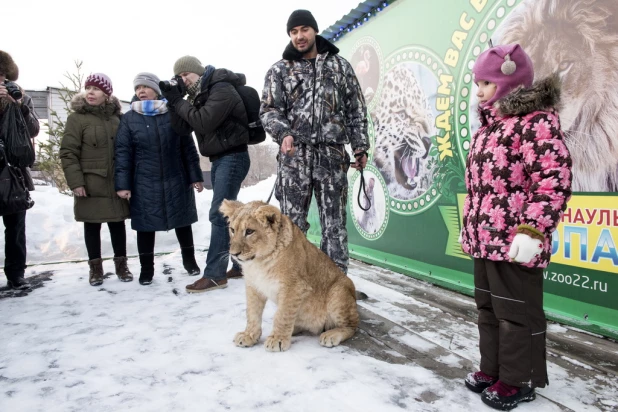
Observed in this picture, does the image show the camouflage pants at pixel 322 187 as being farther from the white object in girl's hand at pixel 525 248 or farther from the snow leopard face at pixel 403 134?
the white object in girl's hand at pixel 525 248

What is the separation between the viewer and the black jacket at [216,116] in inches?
144

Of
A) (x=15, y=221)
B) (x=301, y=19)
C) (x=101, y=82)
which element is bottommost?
(x=15, y=221)

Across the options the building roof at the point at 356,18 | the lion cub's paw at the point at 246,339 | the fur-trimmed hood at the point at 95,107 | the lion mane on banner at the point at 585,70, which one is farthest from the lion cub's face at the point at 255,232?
the building roof at the point at 356,18

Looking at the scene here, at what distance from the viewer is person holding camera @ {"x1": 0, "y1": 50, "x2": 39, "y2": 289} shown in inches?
152

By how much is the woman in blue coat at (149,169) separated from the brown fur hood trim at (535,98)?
3456mm

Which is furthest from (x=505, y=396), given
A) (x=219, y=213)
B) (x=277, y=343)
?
(x=219, y=213)

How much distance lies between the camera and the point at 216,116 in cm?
366

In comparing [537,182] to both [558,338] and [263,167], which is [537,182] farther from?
Result: [263,167]

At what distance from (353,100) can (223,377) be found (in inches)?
102

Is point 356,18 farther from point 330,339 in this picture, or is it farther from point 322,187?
point 330,339

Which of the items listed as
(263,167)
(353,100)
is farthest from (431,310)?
(263,167)

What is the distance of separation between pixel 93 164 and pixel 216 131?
5.00ft

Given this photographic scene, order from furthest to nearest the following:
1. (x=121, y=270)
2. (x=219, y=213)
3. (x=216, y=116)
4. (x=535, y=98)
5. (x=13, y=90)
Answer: (x=121, y=270) → (x=219, y=213) → (x=13, y=90) → (x=216, y=116) → (x=535, y=98)

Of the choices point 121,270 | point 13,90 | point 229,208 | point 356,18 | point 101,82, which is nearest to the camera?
point 229,208
